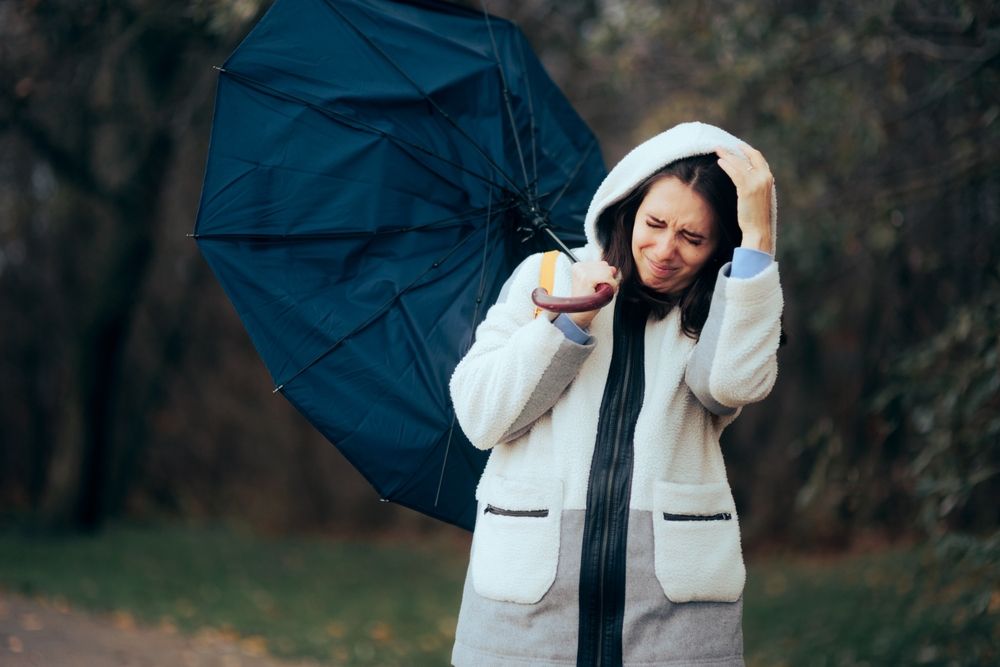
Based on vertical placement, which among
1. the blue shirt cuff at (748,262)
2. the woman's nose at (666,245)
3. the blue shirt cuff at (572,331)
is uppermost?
the woman's nose at (666,245)

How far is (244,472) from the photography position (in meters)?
13.0

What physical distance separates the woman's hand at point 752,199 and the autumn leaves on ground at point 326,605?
2464mm

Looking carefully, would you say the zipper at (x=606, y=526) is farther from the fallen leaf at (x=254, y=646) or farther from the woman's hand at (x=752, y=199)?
the fallen leaf at (x=254, y=646)

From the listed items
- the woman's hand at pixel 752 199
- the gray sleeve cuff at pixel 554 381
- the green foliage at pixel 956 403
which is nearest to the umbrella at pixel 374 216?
the gray sleeve cuff at pixel 554 381

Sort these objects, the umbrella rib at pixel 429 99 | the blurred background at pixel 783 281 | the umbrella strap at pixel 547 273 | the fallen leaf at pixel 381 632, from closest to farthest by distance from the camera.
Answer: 1. the umbrella strap at pixel 547 273
2. the umbrella rib at pixel 429 99
3. the blurred background at pixel 783 281
4. the fallen leaf at pixel 381 632

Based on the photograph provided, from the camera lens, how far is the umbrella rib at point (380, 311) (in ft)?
9.61

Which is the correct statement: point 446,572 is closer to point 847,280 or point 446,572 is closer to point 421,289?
point 847,280

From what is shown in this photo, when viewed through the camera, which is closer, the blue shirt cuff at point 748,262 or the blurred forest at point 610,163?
the blue shirt cuff at point 748,262

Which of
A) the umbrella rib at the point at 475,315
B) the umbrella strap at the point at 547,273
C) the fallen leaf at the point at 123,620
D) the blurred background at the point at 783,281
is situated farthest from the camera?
the fallen leaf at the point at 123,620

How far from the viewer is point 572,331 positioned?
2.55m

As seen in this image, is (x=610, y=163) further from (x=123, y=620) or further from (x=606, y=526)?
(x=606, y=526)

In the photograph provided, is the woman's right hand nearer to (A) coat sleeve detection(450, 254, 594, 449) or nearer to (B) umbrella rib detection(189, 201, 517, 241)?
(A) coat sleeve detection(450, 254, 594, 449)

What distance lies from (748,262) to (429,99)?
3.74ft

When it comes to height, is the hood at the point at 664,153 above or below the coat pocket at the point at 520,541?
above
